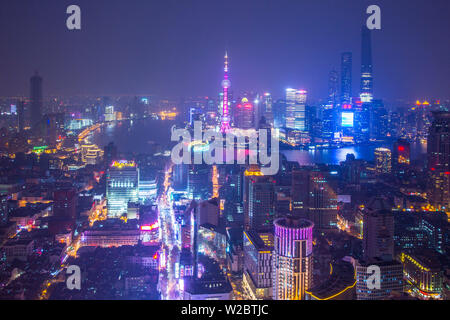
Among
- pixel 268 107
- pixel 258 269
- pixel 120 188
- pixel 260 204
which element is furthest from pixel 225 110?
pixel 258 269

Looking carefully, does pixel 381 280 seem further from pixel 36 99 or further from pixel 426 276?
pixel 36 99

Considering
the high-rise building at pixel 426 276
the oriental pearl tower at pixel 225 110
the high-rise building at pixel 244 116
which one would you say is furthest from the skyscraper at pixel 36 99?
the high-rise building at pixel 244 116

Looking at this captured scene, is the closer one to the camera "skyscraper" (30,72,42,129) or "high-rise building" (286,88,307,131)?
"skyscraper" (30,72,42,129)

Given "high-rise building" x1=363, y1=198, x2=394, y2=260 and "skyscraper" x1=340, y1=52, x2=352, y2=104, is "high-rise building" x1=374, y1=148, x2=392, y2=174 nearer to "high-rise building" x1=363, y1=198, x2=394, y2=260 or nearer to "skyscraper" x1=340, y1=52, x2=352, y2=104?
"skyscraper" x1=340, y1=52, x2=352, y2=104

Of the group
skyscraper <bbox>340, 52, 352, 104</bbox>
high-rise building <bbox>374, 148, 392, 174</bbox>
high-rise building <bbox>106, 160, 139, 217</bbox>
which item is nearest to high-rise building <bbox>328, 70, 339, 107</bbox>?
skyscraper <bbox>340, 52, 352, 104</bbox>

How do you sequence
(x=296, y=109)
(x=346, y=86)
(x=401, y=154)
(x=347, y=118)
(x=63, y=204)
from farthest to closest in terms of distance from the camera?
(x=346, y=86)
(x=296, y=109)
(x=347, y=118)
(x=401, y=154)
(x=63, y=204)

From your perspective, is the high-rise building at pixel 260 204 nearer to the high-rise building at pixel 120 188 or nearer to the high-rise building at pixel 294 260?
the high-rise building at pixel 294 260

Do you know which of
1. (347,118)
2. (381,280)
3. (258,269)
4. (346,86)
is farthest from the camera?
(346,86)
